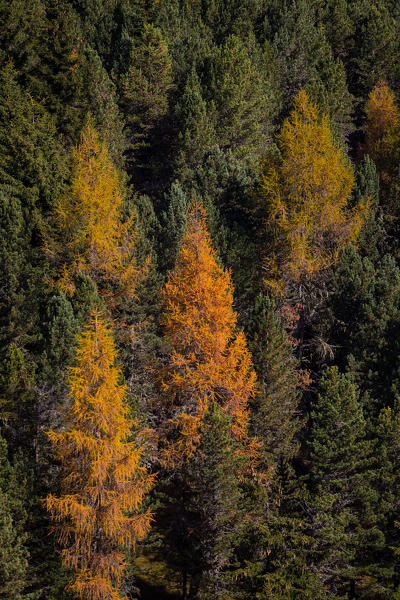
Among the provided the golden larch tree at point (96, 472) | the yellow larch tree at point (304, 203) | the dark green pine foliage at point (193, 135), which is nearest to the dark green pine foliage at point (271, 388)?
the yellow larch tree at point (304, 203)

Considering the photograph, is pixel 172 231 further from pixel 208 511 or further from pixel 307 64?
pixel 307 64

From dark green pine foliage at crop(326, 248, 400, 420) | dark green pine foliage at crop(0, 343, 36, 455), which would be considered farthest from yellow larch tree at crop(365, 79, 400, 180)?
dark green pine foliage at crop(0, 343, 36, 455)

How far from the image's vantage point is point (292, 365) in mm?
32062

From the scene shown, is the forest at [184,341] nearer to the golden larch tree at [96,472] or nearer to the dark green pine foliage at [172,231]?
the golden larch tree at [96,472]

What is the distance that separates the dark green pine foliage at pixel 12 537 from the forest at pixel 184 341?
8 centimetres

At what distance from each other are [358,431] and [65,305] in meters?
14.4

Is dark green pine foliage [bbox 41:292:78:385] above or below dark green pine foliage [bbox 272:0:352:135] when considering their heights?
below

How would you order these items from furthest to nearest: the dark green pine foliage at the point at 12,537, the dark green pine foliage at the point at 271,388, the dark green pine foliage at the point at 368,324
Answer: the dark green pine foliage at the point at 368,324
the dark green pine foliage at the point at 271,388
the dark green pine foliage at the point at 12,537

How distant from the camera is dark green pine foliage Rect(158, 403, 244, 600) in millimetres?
24969

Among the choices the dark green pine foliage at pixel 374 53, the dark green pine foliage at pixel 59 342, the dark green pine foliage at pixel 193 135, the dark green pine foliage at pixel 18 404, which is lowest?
the dark green pine foliage at pixel 18 404

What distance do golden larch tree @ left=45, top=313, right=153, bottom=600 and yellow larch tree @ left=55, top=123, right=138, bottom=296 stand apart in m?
12.7

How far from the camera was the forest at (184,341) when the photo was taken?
21906 millimetres

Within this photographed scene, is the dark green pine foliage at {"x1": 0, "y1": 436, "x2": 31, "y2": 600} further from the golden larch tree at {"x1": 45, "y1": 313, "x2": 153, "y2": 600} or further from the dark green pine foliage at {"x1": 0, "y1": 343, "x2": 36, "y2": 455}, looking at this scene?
the dark green pine foliage at {"x1": 0, "y1": 343, "x2": 36, "y2": 455}

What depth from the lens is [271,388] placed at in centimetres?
3012
